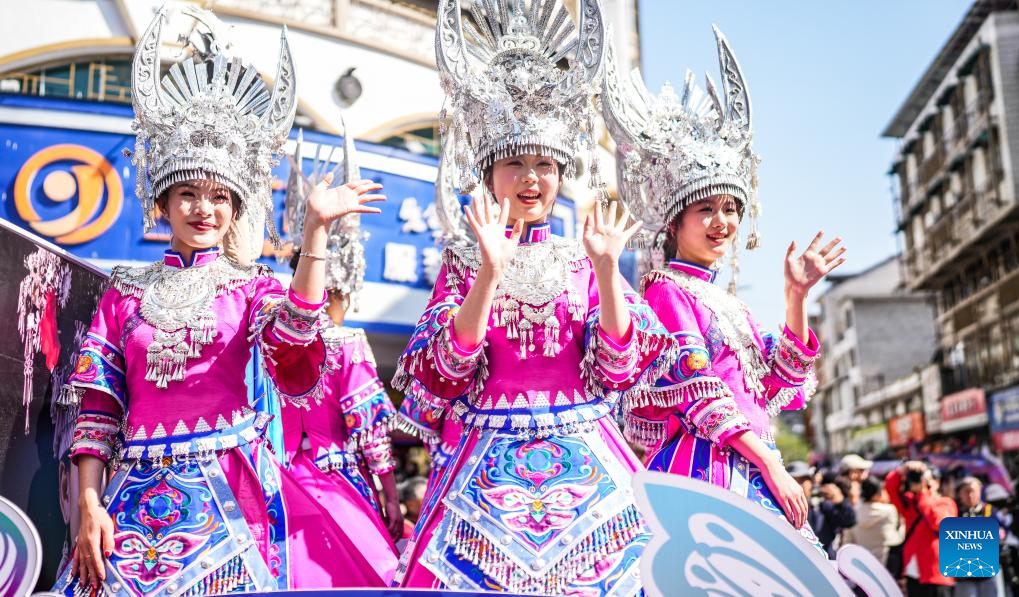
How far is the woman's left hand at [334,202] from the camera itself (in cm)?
266

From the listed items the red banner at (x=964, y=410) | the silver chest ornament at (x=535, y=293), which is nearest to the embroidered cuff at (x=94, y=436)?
the silver chest ornament at (x=535, y=293)

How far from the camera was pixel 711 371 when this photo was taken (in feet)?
10.4

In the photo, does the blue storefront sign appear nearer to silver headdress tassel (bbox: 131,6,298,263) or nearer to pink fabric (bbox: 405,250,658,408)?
silver headdress tassel (bbox: 131,6,298,263)

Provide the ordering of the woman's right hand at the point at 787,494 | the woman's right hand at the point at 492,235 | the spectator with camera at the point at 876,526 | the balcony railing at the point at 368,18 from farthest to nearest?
1. the balcony railing at the point at 368,18
2. the spectator with camera at the point at 876,526
3. the woman's right hand at the point at 787,494
4. the woman's right hand at the point at 492,235

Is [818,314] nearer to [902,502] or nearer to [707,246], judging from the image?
[902,502]

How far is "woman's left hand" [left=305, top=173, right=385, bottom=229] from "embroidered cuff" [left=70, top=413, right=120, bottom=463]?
2.92 ft

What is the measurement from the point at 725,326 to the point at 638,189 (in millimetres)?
638

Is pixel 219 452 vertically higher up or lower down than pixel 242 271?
lower down

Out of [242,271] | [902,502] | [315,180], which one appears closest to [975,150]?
[902,502]

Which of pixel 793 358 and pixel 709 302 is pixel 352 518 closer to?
pixel 709 302

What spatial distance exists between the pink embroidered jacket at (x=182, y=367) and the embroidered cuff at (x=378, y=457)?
1600mm

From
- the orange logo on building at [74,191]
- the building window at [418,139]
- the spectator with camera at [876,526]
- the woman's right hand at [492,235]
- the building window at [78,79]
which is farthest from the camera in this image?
the building window at [418,139]

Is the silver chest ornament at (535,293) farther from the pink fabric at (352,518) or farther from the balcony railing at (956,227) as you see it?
the balcony railing at (956,227)

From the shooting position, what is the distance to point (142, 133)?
3197 millimetres
